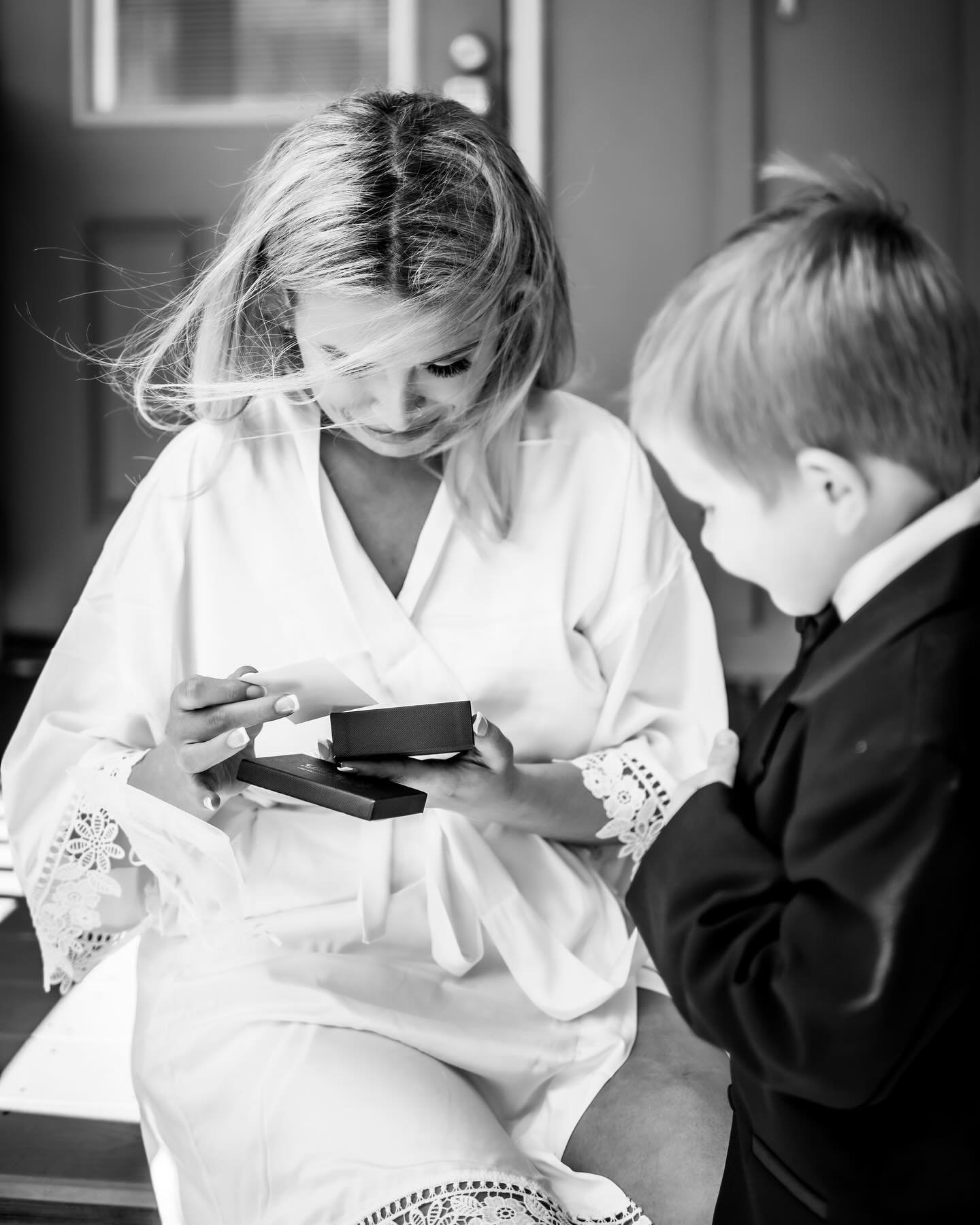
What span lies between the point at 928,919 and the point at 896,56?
220cm

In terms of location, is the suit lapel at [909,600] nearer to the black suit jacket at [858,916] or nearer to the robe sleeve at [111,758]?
the black suit jacket at [858,916]

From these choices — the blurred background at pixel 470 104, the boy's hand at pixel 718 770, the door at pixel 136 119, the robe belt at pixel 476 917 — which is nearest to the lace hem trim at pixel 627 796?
the robe belt at pixel 476 917

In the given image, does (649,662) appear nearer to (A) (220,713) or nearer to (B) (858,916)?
(A) (220,713)

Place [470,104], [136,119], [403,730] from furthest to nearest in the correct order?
1. [136,119]
2. [470,104]
3. [403,730]

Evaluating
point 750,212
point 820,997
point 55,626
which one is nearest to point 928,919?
point 820,997

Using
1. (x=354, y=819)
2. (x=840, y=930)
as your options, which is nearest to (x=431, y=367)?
(x=354, y=819)

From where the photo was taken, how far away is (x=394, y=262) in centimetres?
117

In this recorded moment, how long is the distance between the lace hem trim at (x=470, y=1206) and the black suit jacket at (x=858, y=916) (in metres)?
0.22

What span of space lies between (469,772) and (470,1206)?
37cm

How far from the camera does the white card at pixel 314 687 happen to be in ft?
3.53

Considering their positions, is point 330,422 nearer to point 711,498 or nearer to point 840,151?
point 711,498

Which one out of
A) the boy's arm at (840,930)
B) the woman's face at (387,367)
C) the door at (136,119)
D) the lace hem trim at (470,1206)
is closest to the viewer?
the boy's arm at (840,930)

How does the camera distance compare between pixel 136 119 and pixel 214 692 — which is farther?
pixel 136 119

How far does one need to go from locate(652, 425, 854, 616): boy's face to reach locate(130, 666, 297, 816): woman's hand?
1.47 ft
